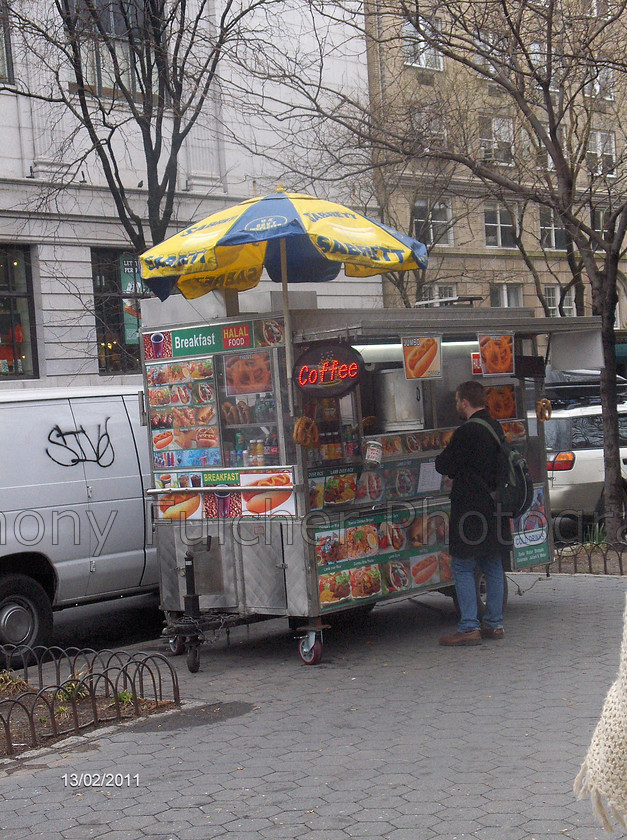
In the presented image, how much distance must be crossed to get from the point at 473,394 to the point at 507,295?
2228cm

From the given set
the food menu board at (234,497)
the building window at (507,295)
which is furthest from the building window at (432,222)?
the food menu board at (234,497)

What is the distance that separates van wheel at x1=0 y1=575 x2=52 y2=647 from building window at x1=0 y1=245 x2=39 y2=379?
1186cm

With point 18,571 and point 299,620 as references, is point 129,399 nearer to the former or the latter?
point 18,571

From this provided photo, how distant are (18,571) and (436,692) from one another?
12.8 feet

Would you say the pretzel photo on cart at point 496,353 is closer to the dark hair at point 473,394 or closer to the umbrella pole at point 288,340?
the dark hair at point 473,394

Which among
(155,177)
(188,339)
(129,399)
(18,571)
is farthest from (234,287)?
(155,177)

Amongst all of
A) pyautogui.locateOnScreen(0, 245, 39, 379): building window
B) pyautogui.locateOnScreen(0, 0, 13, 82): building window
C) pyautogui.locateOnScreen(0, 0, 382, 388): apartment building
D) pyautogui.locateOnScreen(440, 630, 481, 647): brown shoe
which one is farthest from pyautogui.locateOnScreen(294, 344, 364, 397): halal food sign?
pyautogui.locateOnScreen(0, 245, 39, 379): building window

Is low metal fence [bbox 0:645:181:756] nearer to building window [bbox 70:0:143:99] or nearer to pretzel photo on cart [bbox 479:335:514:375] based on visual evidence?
pretzel photo on cart [bbox 479:335:514:375]

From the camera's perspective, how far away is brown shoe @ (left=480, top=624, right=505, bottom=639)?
26.6 ft

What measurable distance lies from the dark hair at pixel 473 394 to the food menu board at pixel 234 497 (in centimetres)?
160

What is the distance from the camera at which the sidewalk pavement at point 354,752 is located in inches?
178

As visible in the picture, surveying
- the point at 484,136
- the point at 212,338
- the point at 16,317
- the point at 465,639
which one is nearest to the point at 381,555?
the point at 465,639

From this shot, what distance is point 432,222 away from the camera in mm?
22812

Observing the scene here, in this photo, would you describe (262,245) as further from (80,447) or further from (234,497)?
(80,447)
